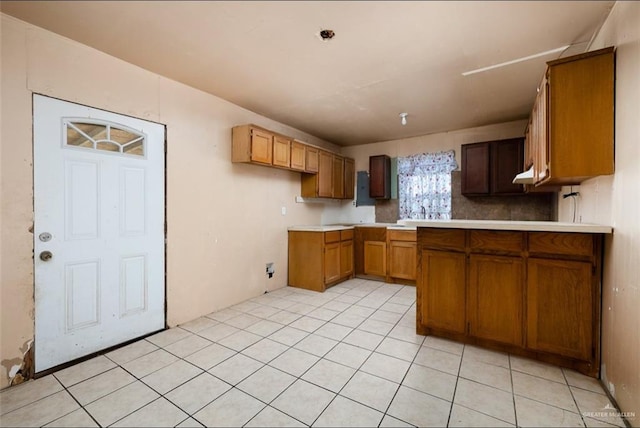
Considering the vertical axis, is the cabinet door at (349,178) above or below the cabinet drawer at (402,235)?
above

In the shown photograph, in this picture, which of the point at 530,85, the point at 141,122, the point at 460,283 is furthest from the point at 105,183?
the point at 530,85

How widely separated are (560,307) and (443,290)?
0.82 metres

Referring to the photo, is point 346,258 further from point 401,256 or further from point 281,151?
point 281,151

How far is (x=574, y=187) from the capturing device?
9.09ft

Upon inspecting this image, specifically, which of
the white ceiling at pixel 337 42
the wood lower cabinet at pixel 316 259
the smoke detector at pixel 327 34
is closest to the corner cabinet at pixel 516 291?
the white ceiling at pixel 337 42

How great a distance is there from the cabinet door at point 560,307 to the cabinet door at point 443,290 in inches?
19.5

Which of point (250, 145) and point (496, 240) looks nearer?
point (496, 240)

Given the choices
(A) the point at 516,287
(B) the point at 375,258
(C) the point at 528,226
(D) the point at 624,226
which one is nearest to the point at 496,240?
(C) the point at 528,226

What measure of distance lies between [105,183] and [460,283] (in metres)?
3.26

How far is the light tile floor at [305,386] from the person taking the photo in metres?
1.62

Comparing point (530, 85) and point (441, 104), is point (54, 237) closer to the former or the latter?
point (441, 104)

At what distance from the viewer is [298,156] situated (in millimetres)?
4164

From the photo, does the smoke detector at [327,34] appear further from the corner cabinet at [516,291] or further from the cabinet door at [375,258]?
the cabinet door at [375,258]

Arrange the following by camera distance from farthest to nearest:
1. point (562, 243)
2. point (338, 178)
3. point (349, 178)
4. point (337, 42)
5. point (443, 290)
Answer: point (349, 178) < point (338, 178) < point (443, 290) < point (337, 42) < point (562, 243)
